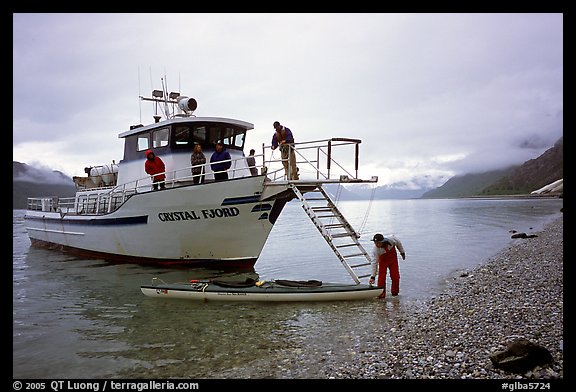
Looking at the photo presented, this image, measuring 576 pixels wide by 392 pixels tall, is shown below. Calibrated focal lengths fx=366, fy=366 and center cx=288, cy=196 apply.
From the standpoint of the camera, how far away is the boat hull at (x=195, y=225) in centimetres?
1276

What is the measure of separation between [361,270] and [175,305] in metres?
9.74

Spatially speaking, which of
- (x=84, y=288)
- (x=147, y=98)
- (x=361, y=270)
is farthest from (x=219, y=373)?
(x=147, y=98)

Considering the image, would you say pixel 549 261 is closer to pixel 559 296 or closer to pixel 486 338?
pixel 559 296

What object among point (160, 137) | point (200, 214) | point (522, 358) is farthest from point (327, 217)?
point (160, 137)

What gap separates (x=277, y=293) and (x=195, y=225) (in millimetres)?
5064

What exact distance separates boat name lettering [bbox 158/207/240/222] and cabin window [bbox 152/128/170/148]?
3.33 m

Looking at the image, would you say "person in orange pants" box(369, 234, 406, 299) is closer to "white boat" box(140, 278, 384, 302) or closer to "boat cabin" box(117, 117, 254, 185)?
"white boat" box(140, 278, 384, 302)

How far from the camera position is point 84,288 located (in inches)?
497

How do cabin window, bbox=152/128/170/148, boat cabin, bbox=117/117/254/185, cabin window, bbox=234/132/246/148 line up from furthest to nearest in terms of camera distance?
cabin window, bbox=234/132/246/148
cabin window, bbox=152/128/170/148
boat cabin, bbox=117/117/254/185

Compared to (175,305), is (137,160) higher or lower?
higher

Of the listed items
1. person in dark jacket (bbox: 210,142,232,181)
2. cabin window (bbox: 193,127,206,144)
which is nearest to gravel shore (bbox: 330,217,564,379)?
person in dark jacket (bbox: 210,142,232,181)

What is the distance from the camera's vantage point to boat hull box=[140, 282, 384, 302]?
31.6 ft

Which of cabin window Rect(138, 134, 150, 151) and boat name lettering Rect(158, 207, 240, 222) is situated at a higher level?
cabin window Rect(138, 134, 150, 151)
